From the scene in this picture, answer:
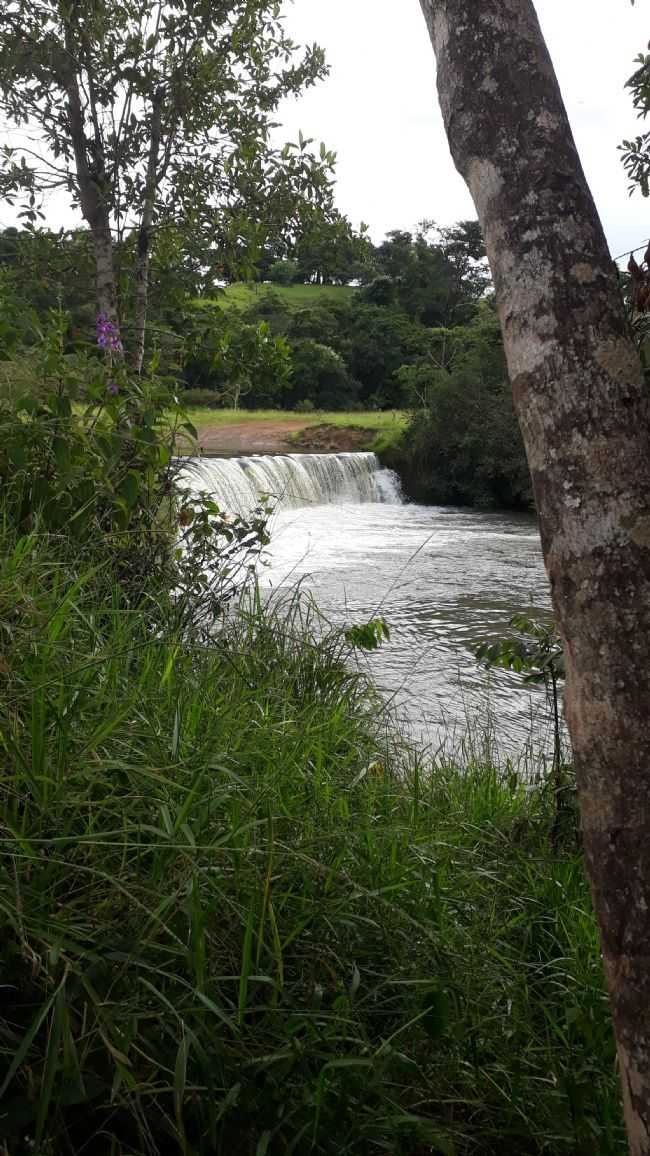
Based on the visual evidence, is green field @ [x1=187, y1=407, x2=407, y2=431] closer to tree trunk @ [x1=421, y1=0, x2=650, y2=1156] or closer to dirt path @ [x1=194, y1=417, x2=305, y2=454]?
dirt path @ [x1=194, y1=417, x2=305, y2=454]

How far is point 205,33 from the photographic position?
4.90 meters

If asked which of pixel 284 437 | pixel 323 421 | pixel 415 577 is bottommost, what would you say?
pixel 415 577

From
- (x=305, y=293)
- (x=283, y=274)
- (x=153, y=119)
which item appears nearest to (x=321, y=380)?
(x=283, y=274)

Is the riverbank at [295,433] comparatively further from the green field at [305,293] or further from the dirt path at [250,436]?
the green field at [305,293]

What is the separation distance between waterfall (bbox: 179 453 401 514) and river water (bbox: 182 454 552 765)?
0.03m

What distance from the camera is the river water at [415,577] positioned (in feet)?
18.2

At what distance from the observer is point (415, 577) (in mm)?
10625

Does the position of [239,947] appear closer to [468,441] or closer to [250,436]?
[468,441]

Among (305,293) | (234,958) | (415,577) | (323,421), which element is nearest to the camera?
(234,958)

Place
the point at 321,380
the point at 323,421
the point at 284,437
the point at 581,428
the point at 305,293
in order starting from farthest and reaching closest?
the point at 305,293 → the point at 321,380 → the point at 323,421 → the point at 284,437 → the point at 581,428

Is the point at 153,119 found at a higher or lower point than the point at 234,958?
higher

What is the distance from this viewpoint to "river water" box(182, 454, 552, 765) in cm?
554

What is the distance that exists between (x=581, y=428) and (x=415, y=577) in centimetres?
952

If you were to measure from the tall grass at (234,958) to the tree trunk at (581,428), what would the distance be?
504 mm
